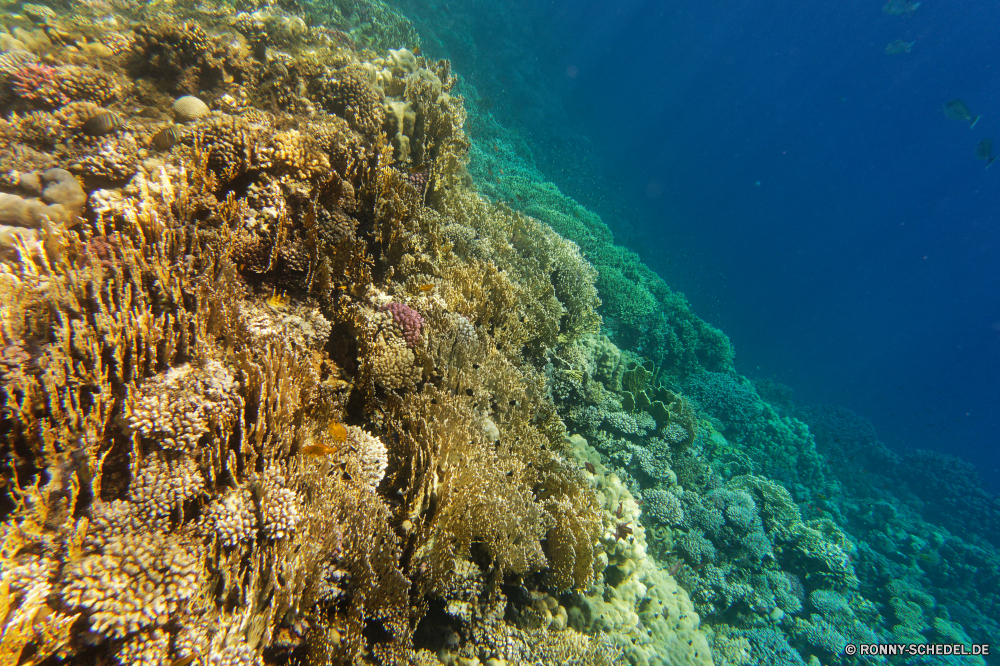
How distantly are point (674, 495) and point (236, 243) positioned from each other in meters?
7.95

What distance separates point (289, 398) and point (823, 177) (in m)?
119

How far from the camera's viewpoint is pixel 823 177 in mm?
87125

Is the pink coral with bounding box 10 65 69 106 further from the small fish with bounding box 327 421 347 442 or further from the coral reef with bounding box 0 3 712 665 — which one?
the small fish with bounding box 327 421 347 442

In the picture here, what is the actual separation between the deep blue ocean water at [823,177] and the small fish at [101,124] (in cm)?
4336

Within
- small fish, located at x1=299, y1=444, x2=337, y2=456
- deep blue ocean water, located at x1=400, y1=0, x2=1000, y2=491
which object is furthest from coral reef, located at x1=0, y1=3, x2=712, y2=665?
deep blue ocean water, located at x1=400, y1=0, x2=1000, y2=491

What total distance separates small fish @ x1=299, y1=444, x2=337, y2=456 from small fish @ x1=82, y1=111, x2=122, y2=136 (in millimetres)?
4163

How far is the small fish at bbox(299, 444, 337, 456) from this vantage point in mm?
2250

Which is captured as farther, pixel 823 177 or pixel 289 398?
pixel 823 177

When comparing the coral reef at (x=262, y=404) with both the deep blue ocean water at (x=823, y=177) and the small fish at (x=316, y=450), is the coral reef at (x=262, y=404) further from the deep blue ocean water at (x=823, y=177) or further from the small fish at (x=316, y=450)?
the deep blue ocean water at (x=823, y=177)

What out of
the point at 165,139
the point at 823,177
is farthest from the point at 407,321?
the point at 823,177

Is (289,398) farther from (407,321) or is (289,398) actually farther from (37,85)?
(37,85)

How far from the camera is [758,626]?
702 cm

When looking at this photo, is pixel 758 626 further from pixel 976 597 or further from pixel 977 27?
pixel 977 27

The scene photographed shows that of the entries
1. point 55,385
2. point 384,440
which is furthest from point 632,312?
point 55,385
